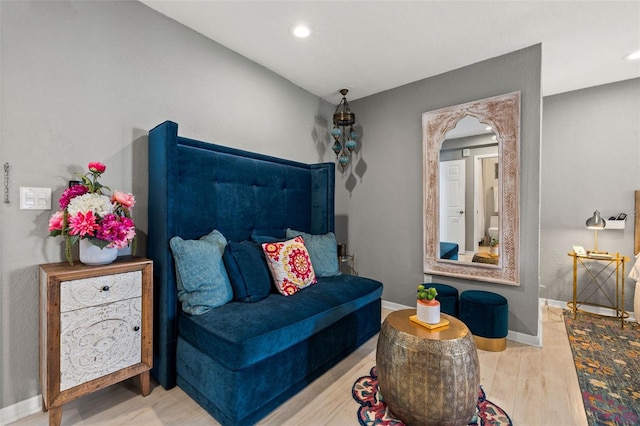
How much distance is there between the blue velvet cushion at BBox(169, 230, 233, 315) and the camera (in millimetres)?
1770

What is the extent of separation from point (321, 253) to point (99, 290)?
167cm

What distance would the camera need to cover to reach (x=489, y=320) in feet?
7.67

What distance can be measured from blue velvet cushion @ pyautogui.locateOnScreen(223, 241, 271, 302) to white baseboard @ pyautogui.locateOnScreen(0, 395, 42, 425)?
119 centimetres

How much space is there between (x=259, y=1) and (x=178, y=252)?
182 centimetres

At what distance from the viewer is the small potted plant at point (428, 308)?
158cm

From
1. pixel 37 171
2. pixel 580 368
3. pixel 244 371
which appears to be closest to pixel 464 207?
pixel 580 368

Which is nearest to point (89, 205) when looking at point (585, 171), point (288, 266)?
point (288, 266)

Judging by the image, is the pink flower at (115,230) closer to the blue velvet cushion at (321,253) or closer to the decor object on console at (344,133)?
the blue velvet cushion at (321,253)

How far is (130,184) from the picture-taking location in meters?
1.97

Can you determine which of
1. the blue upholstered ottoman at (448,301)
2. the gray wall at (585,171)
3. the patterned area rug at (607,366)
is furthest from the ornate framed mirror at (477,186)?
the gray wall at (585,171)

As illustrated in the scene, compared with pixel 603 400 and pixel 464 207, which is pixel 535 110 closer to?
pixel 464 207

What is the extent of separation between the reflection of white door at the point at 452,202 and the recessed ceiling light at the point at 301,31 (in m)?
1.83

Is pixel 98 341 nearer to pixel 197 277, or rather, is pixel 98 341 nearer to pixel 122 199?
pixel 197 277

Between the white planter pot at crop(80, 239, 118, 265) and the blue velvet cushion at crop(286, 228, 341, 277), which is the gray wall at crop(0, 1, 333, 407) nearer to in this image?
the white planter pot at crop(80, 239, 118, 265)
